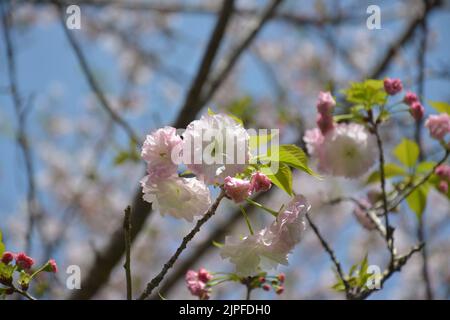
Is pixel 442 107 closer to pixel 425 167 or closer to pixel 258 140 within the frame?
pixel 425 167

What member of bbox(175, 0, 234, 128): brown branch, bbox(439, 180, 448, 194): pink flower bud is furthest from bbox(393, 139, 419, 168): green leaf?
bbox(175, 0, 234, 128): brown branch

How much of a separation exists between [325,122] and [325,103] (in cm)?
10

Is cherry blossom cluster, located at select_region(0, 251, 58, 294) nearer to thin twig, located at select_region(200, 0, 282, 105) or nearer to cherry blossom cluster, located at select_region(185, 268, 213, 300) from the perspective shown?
cherry blossom cluster, located at select_region(185, 268, 213, 300)

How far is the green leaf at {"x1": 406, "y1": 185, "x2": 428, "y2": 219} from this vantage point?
1.86 meters

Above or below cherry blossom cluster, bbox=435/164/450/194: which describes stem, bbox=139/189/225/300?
below

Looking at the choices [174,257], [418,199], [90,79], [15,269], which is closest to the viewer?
[174,257]

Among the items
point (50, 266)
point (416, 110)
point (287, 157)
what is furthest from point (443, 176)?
point (50, 266)

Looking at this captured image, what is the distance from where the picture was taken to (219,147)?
3.97 ft

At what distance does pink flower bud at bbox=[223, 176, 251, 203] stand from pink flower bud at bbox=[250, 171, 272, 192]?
0.03 metres

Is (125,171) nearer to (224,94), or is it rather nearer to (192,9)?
(224,94)

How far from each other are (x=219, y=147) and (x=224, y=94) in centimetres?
579

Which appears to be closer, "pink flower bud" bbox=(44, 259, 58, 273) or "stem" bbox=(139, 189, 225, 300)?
"stem" bbox=(139, 189, 225, 300)

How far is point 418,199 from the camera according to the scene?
1858 millimetres

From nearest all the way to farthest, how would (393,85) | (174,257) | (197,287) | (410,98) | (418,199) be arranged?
(174,257)
(197,287)
(393,85)
(410,98)
(418,199)
